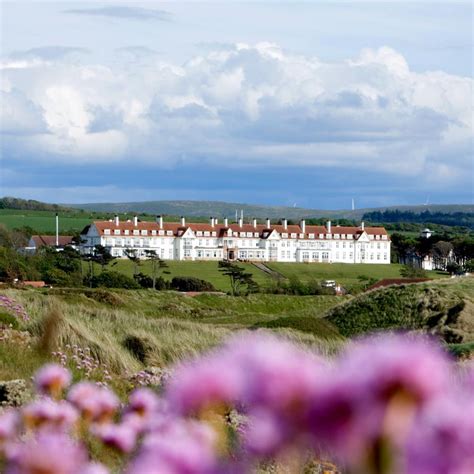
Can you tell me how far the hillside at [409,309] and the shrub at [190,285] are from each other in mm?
70607

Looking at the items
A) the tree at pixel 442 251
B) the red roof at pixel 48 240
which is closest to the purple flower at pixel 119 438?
the tree at pixel 442 251

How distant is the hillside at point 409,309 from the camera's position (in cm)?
2995

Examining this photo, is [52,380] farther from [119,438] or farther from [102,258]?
[102,258]

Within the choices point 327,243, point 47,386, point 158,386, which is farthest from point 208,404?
point 327,243

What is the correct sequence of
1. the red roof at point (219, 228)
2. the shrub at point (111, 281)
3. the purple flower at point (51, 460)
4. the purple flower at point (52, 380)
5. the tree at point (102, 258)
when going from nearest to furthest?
the purple flower at point (51, 460), the purple flower at point (52, 380), the shrub at point (111, 281), the tree at point (102, 258), the red roof at point (219, 228)

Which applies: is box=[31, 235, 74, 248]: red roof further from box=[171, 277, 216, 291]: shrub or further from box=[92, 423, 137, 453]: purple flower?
box=[92, 423, 137, 453]: purple flower

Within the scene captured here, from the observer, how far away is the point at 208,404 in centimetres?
140

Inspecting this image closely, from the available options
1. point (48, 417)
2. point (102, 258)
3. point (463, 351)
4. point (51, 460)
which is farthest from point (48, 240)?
point (51, 460)

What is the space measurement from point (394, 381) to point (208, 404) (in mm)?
347

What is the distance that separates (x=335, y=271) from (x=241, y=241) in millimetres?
31041

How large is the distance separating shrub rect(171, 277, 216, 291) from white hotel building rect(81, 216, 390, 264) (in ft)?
201

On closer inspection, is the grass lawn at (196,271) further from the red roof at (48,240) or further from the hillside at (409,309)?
the hillside at (409,309)

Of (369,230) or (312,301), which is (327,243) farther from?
(312,301)

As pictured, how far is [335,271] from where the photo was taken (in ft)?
506
